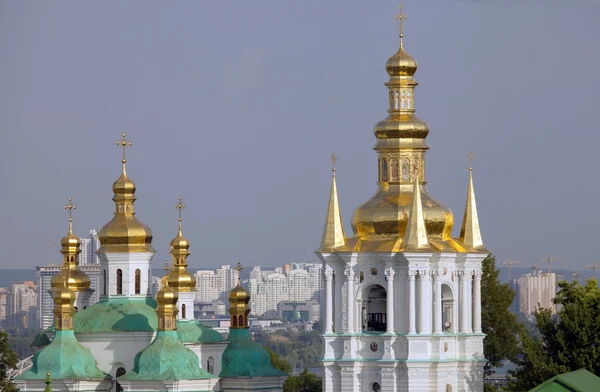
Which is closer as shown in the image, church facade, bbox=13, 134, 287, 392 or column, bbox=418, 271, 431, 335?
column, bbox=418, 271, 431, 335

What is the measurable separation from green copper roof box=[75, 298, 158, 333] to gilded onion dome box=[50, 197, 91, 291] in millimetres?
3189

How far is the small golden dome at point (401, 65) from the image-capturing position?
183 ft

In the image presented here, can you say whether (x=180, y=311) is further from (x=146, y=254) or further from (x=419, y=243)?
(x=419, y=243)

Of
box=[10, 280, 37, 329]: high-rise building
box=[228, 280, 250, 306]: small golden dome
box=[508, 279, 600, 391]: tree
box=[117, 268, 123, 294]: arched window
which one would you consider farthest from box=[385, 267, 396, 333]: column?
box=[10, 280, 37, 329]: high-rise building

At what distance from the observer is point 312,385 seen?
74.6 m

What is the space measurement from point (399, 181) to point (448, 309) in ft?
10.6

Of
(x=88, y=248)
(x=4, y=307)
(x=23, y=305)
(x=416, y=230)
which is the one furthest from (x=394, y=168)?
(x=4, y=307)

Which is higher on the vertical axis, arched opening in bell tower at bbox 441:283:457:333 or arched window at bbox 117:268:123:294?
arched window at bbox 117:268:123:294

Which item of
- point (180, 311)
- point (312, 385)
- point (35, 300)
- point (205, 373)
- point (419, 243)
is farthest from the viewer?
point (35, 300)

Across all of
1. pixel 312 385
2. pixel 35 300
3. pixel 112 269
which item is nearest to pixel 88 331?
pixel 112 269

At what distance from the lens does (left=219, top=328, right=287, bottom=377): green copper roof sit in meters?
63.3

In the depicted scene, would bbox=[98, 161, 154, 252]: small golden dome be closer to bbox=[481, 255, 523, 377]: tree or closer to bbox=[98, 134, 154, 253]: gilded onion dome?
bbox=[98, 134, 154, 253]: gilded onion dome

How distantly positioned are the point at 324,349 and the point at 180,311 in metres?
11.2

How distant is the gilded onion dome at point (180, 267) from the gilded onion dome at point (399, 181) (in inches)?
457
